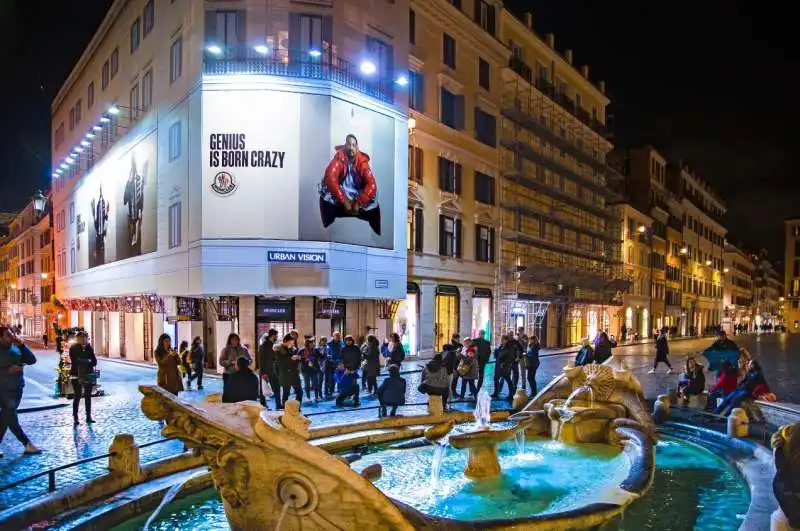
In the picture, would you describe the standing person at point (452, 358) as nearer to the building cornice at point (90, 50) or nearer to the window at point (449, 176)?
the window at point (449, 176)

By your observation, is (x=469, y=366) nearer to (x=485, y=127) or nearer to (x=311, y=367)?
(x=311, y=367)

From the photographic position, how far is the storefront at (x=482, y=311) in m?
33.8

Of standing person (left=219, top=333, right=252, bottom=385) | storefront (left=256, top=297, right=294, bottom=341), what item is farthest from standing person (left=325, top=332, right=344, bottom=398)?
storefront (left=256, top=297, right=294, bottom=341)

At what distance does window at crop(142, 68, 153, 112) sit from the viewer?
2770 centimetres

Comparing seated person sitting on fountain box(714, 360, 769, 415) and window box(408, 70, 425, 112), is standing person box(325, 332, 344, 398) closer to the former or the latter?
seated person sitting on fountain box(714, 360, 769, 415)

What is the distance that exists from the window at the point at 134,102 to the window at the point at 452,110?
48.0ft

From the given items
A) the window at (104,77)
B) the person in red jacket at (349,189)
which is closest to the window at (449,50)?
the person in red jacket at (349,189)

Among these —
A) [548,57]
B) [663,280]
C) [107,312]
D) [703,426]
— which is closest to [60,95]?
[107,312]

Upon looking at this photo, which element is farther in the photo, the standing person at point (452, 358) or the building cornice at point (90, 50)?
the building cornice at point (90, 50)

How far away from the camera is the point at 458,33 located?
32.4 m

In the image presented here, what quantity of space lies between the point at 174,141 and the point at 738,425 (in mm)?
21664

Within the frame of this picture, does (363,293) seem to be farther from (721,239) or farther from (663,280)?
(721,239)

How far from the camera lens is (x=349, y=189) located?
77.0 feet

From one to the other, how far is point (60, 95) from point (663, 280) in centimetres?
5690
